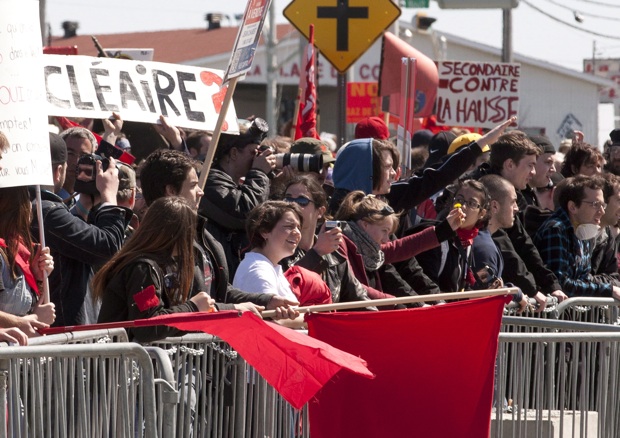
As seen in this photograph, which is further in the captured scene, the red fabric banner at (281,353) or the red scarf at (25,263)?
the red scarf at (25,263)

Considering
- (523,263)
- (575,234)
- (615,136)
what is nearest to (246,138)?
(523,263)

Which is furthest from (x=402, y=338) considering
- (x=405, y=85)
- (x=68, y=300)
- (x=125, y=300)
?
(x=405, y=85)

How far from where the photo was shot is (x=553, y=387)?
6242 mm

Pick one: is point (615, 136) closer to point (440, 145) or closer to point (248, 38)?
point (440, 145)

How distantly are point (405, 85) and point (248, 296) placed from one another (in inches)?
179

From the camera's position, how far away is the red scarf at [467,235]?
24.8 ft

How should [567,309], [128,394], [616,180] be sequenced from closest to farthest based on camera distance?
[128,394]
[567,309]
[616,180]

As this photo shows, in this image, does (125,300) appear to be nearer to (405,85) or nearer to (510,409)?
(510,409)

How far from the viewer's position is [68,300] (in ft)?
20.3

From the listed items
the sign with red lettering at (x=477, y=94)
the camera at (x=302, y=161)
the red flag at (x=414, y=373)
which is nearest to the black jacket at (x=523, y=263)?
the camera at (x=302, y=161)

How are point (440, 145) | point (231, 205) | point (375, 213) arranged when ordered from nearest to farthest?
point (231, 205)
point (375, 213)
point (440, 145)

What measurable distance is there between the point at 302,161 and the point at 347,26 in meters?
3.26

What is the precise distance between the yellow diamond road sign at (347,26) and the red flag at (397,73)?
1479mm

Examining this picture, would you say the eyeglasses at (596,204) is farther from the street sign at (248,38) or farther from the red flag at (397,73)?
the red flag at (397,73)
